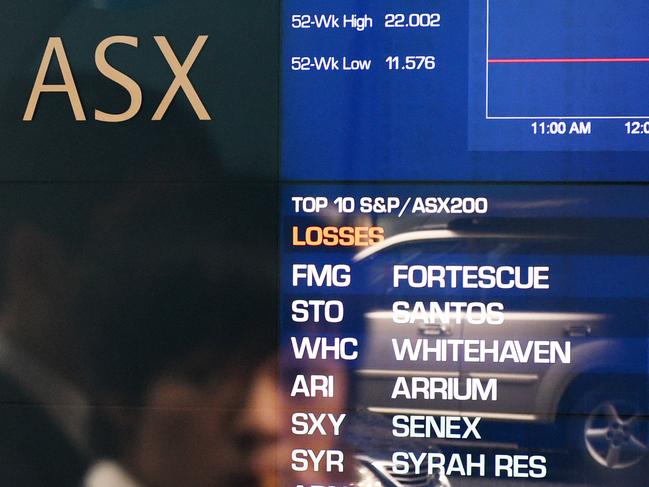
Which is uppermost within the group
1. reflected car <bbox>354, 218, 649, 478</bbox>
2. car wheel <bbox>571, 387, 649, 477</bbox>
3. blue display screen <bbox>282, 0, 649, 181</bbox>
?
blue display screen <bbox>282, 0, 649, 181</bbox>

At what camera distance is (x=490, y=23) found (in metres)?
2.99

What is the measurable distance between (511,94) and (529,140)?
167 millimetres

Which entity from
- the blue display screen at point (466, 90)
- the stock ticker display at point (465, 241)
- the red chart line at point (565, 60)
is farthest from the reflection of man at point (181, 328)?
the red chart line at point (565, 60)

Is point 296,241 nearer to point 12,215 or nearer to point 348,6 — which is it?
point 348,6

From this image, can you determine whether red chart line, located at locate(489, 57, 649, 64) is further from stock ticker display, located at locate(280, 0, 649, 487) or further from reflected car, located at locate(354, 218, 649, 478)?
reflected car, located at locate(354, 218, 649, 478)

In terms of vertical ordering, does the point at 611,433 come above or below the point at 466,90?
below

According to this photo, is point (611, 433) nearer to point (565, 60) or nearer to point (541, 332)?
point (541, 332)

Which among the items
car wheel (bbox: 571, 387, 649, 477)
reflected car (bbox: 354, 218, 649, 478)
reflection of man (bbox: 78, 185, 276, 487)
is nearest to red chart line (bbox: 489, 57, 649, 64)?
reflected car (bbox: 354, 218, 649, 478)

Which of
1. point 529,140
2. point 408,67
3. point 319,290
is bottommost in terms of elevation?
point 319,290

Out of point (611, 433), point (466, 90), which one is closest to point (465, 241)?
point (466, 90)

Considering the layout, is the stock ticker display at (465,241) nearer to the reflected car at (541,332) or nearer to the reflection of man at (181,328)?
the reflected car at (541,332)

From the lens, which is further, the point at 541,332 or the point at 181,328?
the point at 181,328

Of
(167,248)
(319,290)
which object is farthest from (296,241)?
(167,248)

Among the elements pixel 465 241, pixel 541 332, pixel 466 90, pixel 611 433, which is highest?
pixel 466 90
